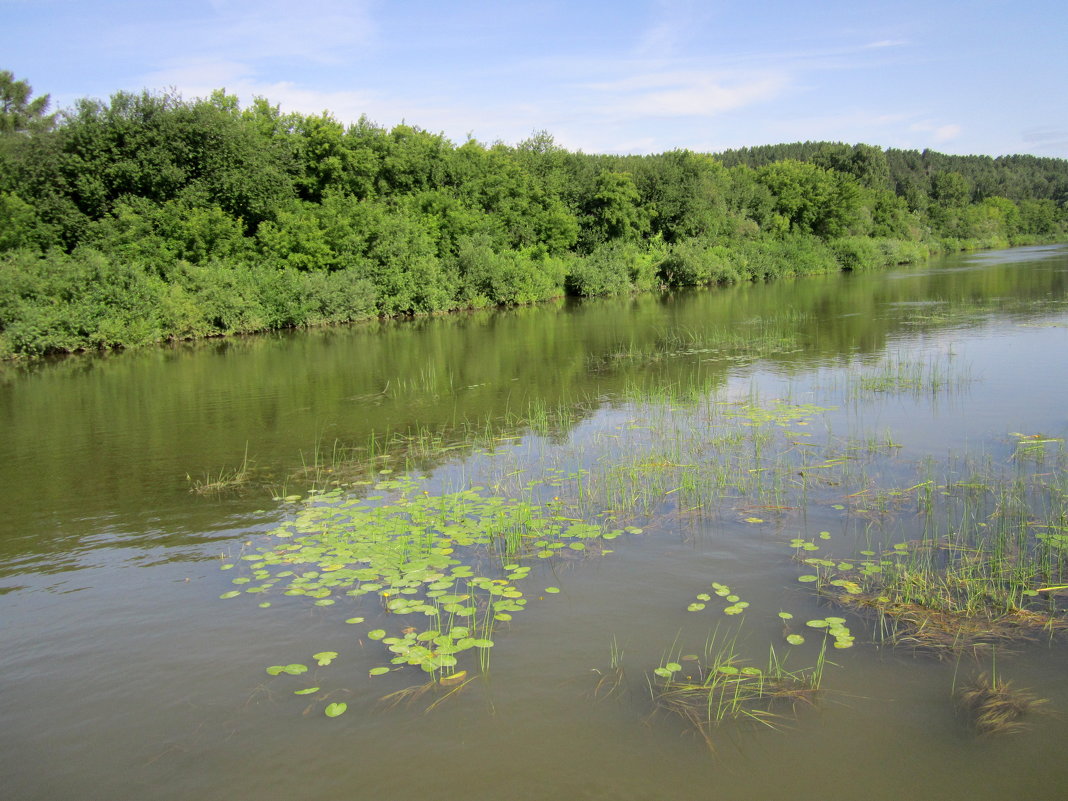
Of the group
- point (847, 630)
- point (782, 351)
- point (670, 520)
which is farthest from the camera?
point (782, 351)

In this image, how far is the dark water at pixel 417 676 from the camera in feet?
13.7

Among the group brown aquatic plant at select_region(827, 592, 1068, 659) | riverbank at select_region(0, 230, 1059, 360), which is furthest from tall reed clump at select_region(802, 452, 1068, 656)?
riverbank at select_region(0, 230, 1059, 360)

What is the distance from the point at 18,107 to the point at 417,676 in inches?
2993

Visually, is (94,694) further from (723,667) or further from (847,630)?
(847,630)

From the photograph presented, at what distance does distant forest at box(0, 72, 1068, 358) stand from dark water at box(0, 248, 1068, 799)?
46.0 ft

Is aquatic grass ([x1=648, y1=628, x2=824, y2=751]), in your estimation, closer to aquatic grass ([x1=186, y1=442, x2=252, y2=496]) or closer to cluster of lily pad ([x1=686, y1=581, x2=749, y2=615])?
cluster of lily pad ([x1=686, y1=581, x2=749, y2=615])

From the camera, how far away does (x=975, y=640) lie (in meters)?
5.13

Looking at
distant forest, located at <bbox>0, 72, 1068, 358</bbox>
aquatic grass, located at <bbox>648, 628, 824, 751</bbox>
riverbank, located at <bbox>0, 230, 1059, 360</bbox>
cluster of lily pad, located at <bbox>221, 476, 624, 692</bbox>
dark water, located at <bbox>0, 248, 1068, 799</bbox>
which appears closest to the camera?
dark water, located at <bbox>0, 248, 1068, 799</bbox>

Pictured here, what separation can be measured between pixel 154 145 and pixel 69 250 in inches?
245

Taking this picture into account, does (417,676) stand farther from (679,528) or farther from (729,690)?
(679,528)

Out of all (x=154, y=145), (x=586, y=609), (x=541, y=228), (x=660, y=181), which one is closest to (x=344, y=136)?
(x=154, y=145)

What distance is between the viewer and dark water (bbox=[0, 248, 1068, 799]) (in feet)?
13.7

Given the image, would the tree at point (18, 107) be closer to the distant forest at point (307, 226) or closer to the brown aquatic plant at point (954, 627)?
the distant forest at point (307, 226)

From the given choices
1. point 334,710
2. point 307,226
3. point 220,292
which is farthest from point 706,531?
point 307,226
